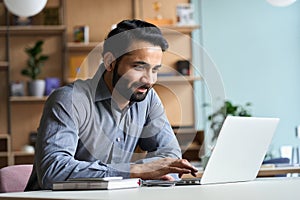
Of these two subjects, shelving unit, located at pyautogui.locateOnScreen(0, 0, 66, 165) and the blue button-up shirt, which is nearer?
the blue button-up shirt

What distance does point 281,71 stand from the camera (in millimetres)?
6910

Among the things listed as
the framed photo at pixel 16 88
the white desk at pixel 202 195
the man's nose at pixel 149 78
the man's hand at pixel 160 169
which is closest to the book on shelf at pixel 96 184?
the white desk at pixel 202 195

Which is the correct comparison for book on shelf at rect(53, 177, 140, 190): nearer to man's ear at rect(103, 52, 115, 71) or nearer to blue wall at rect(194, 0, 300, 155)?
man's ear at rect(103, 52, 115, 71)

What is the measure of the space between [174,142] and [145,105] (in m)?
0.17

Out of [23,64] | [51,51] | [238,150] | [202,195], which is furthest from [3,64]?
[202,195]

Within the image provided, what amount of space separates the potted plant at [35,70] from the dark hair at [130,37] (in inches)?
153

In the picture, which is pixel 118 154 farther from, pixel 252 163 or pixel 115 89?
pixel 252 163

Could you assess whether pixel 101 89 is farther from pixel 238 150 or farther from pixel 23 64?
pixel 23 64

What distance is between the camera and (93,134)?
2420 millimetres

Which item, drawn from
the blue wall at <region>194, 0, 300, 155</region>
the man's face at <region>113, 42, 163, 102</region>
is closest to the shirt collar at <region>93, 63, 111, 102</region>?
the man's face at <region>113, 42, 163, 102</region>

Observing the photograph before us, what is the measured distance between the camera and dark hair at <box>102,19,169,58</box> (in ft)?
7.41

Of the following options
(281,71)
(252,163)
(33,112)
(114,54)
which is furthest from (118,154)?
(281,71)

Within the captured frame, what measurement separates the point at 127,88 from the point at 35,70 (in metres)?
4.13

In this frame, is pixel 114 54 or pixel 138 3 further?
pixel 138 3
